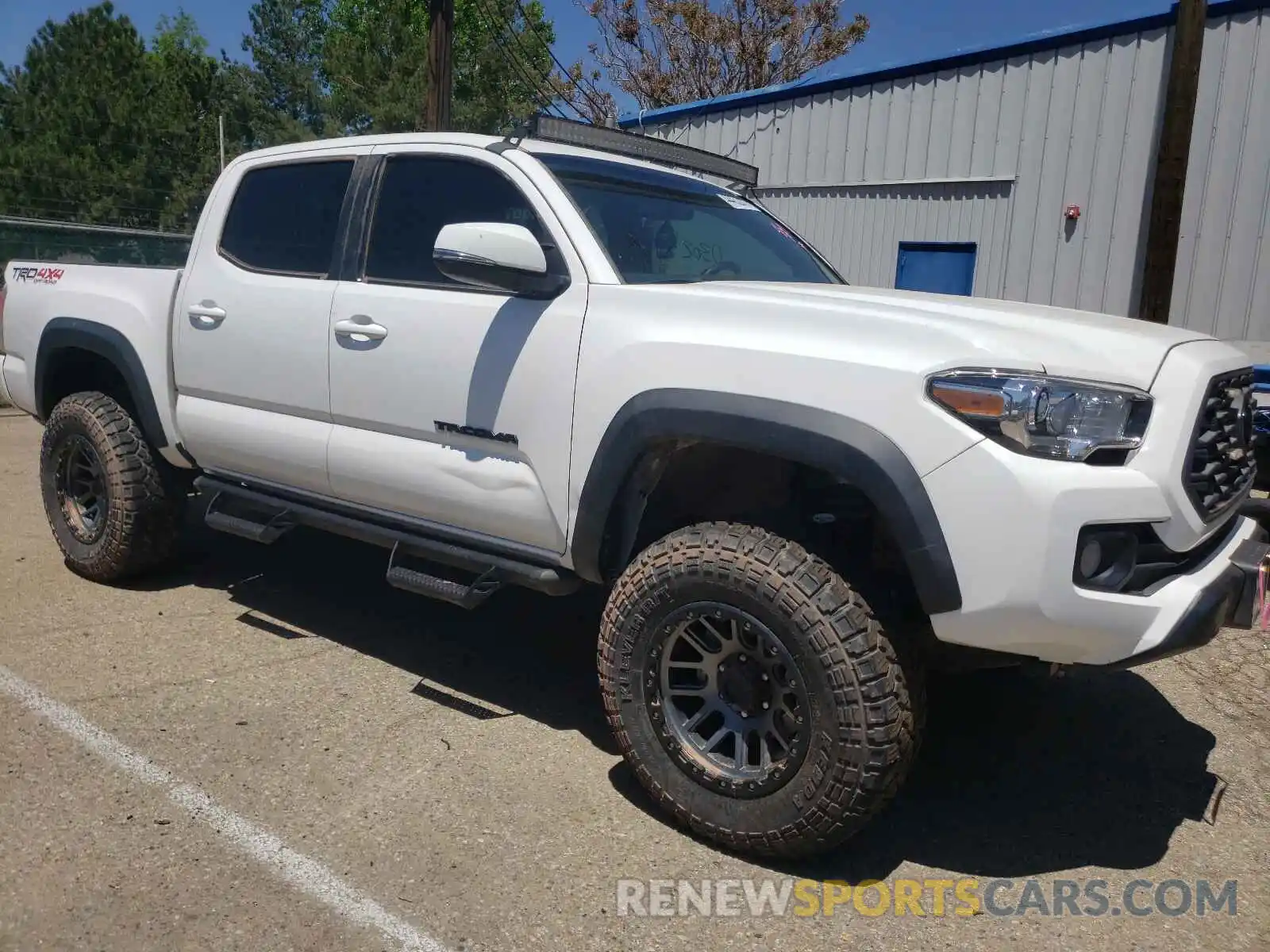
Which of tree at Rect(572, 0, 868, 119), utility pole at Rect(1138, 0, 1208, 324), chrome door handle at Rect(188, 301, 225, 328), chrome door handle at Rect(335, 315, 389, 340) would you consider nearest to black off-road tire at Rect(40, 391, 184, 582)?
chrome door handle at Rect(188, 301, 225, 328)

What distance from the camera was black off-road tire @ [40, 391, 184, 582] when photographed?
467 centimetres

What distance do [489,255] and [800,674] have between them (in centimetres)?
151

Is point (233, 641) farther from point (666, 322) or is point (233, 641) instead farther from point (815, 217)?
point (815, 217)

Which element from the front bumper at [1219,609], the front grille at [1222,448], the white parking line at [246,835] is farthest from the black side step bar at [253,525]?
the front grille at [1222,448]

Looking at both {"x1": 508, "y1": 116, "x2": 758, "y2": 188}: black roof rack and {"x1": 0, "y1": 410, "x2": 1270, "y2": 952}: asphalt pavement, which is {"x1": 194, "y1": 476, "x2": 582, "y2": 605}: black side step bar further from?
{"x1": 508, "y1": 116, "x2": 758, "y2": 188}: black roof rack

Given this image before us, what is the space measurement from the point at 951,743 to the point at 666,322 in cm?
188

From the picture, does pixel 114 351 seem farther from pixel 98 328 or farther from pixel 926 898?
pixel 926 898

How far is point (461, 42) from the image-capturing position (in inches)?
1647

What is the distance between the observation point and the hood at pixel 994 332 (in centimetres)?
251

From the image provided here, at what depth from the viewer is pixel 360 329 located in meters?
Answer: 3.66

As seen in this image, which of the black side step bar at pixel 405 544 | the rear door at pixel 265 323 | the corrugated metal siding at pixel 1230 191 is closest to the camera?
the black side step bar at pixel 405 544

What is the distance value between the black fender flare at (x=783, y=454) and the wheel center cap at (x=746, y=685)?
53cm

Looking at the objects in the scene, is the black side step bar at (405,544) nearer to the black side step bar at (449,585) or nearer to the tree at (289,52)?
the black side step bar at (449,585)

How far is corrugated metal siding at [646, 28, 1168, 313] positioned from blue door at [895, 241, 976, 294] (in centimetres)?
11
